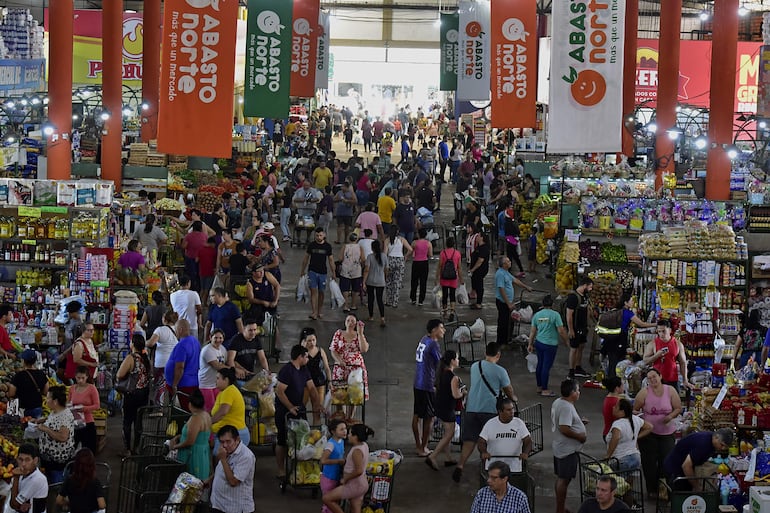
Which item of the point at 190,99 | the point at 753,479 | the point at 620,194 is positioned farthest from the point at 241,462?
the point at 620,194

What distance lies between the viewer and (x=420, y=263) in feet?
65.5

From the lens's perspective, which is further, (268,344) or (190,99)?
(268,344)

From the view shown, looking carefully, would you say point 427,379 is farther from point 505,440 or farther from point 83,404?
point 83,404

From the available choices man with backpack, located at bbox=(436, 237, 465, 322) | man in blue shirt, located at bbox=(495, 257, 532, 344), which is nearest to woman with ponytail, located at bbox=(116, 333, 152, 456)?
man in blue shirt, located at bbox=(495, 257, 532, 344)

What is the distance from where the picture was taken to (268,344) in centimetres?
1692

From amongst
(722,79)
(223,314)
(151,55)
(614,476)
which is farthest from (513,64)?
(151,55)

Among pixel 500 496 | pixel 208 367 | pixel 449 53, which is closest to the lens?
pixel 500 496

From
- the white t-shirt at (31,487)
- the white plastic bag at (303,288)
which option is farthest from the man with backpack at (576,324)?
the white t-shirt at (31,487)

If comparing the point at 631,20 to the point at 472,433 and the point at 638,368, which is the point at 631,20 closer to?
the point at 638,368

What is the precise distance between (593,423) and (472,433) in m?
2.74

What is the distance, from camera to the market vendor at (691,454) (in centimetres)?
1083

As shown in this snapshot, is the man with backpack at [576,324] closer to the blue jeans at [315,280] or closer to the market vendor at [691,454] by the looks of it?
the blue jeans at [315,280]

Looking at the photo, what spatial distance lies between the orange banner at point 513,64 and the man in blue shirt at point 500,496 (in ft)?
35.2

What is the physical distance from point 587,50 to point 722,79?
33.2 ft
